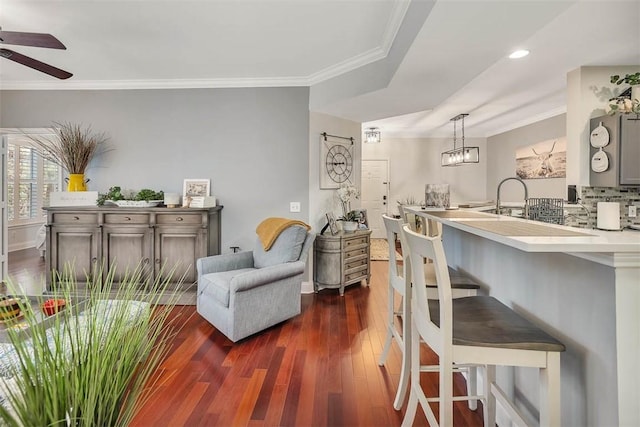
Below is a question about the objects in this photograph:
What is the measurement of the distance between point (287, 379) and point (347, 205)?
2758 millimetres

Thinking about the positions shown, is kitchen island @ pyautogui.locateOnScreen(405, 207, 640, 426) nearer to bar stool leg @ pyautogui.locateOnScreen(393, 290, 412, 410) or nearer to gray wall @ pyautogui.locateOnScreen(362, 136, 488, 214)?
bar stool leg @ pyautogui.locateOnScreen(393, 290, 412, 410)

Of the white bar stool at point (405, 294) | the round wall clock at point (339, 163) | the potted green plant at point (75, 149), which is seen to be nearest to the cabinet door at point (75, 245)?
the potted green plant at point (75, 149)

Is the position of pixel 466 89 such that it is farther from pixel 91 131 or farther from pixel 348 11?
pixel 91 131

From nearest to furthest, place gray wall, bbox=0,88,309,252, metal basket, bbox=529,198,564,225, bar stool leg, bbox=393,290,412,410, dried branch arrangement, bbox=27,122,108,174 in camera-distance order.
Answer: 1. bar stool leg, bbox=393,290,412,410
2. metal basket, bbox=529,198,564,225
3. dried branch arrangement, bbox=27,122,108,174
4. gray wall, bbox=0,88,309,252

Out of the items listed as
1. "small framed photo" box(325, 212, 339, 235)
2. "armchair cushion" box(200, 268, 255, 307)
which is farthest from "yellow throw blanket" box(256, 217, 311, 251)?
"small framed photo" box(325, 212, 339, 235)

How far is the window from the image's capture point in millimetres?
6500

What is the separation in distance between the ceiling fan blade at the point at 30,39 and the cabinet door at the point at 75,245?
203cm

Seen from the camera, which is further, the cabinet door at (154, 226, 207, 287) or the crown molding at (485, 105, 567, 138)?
the crown molding at (485, 105, 567, 138)

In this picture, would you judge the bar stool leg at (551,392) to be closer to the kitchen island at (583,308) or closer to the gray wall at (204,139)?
the kitchen island at (583,308)

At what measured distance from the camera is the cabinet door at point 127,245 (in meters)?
3.71

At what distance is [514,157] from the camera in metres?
7.02

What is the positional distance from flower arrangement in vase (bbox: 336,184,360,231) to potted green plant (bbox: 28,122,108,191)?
309cm

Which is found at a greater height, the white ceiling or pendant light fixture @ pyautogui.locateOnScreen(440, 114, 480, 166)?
the white ceiling

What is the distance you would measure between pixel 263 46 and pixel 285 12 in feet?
2.18
